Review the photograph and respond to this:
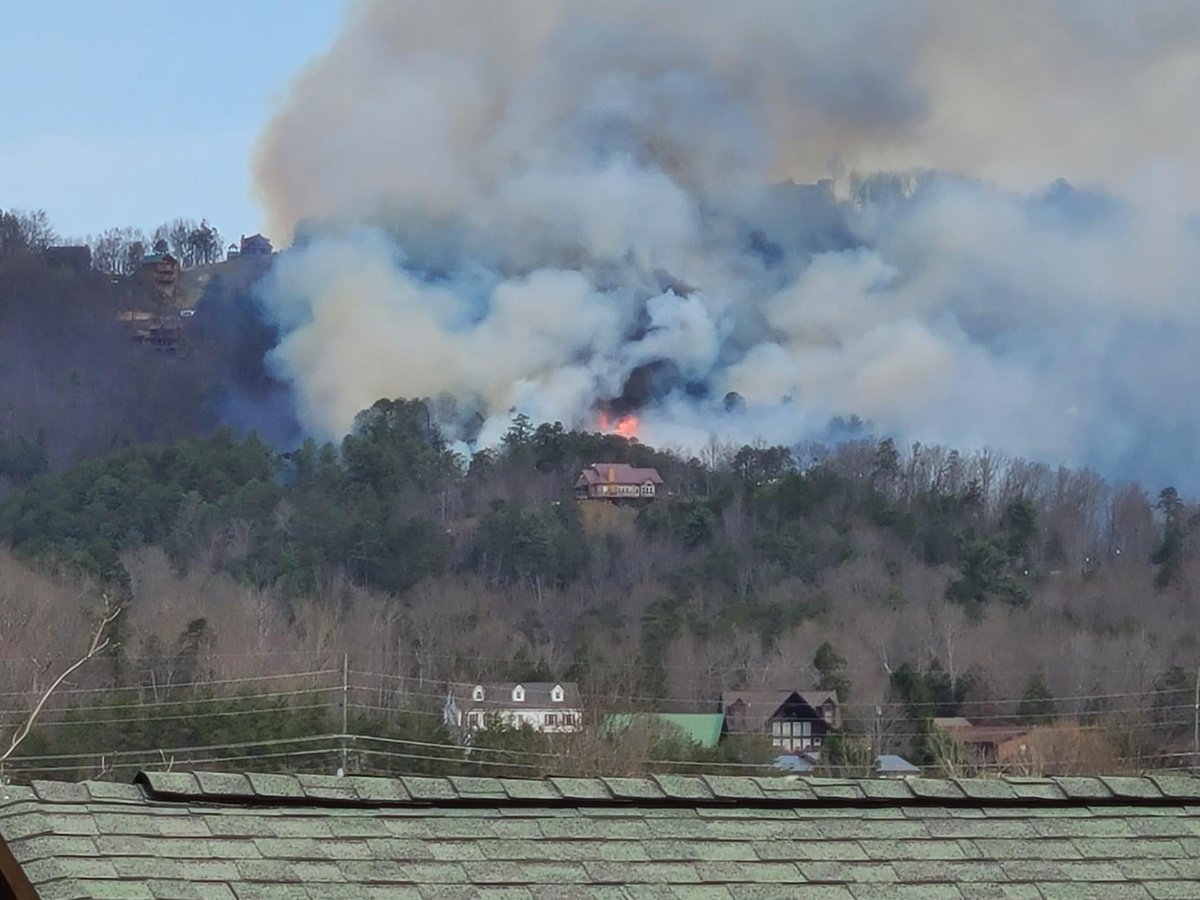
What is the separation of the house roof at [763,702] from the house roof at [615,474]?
33.1 meters

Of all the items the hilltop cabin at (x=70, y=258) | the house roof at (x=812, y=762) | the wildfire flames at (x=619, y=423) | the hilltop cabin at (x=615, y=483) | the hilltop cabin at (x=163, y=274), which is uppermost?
the hilltop cabin at (x=70, y=258)

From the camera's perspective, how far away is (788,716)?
48.1 metres

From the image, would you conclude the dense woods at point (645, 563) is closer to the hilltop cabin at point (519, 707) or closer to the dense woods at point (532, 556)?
the dense woods at point (532, 556)

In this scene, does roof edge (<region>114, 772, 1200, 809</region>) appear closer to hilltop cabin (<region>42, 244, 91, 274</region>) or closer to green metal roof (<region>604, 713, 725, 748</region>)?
green metal roof (<region>604, 713, 725, 748</region>)

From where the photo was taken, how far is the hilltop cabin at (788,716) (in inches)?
1836

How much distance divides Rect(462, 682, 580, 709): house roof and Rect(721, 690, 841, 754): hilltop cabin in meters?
3.65

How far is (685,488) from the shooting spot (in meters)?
87.0

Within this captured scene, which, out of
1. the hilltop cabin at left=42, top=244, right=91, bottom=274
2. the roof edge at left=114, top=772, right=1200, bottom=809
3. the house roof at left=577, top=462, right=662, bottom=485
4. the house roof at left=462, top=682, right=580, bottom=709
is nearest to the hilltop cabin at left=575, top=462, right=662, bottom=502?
the house roof at left=577, top=462, right=662, bottom=485

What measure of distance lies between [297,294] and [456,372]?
992cm

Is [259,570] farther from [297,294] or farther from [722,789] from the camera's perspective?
[722,789]

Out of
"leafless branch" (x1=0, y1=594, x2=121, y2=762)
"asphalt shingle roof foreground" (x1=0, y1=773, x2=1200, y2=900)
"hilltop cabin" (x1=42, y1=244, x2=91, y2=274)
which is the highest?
"hilltop cabin" (x1=42, y1=244, x2=91, y2=274)

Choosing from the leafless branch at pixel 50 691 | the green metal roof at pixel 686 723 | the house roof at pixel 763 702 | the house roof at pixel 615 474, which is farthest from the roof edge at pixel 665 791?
the house roof at pixel 615 474

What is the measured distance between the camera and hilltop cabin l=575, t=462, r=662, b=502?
83.9 meters

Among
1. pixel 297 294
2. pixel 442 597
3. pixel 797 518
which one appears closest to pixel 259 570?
pixel 442 597
